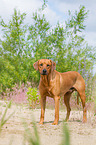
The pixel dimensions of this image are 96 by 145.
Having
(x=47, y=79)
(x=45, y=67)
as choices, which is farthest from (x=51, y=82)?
(x=45, y=67)

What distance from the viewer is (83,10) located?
11.5 m

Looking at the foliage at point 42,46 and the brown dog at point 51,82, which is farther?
the foliage at point 42,46

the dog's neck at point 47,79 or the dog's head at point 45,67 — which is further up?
the dog's head at point 45,67

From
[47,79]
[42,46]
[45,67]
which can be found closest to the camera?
[45,67]

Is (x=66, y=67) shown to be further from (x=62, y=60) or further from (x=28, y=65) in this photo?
(x=28, y=65)

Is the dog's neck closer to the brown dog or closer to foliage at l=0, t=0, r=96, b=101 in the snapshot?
the brown dog

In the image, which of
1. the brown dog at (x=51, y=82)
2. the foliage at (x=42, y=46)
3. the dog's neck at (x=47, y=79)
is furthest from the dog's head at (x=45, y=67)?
the foliage at (x=42, y=46)

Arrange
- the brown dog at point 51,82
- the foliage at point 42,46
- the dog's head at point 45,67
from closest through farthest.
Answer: the dog's head at point 45,67
the brown dog at point 51,82
the foliage at point 42,46

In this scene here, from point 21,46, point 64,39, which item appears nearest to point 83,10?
point 64,39

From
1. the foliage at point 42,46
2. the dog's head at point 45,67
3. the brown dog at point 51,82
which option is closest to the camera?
the dog's head at point 45,67

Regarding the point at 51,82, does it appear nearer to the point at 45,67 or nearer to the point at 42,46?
the point at 45,67

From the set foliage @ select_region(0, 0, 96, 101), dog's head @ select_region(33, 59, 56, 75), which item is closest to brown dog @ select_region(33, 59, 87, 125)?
dog's head @ select_region(33, 59, 56, 75)

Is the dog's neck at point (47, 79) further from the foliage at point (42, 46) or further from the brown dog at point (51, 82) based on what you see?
the foliage at point (42, 46)

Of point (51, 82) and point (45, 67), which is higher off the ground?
point (45, 67)
